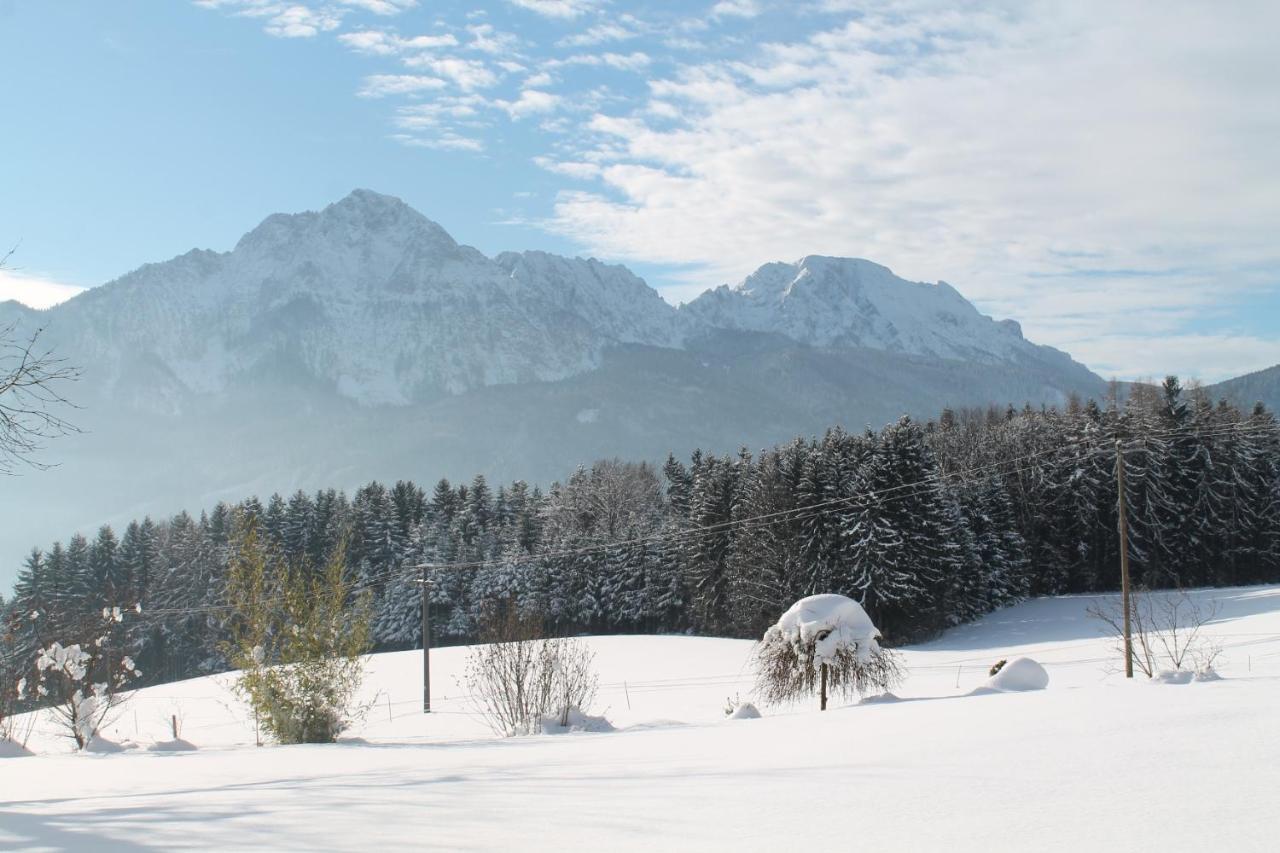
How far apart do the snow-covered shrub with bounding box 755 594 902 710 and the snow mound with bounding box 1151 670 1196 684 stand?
8138 mm

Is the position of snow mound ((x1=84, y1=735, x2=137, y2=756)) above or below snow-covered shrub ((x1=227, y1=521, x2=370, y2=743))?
below

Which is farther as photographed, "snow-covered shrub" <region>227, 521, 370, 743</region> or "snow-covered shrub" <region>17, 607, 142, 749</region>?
"snow-covered shrub" <region>17, 607, 142, 749</region>

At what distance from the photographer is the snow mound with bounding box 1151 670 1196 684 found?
1496 centimetres

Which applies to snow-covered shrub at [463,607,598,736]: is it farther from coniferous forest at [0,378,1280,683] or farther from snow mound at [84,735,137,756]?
coniferous forest at [0,378,1280,683]

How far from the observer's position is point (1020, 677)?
17.2 metres

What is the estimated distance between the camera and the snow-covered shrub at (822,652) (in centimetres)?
2317

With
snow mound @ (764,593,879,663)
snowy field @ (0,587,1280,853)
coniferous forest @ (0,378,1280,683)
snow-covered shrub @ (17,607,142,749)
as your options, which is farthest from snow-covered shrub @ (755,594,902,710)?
coniferous forest @ (0,378,1280,683)

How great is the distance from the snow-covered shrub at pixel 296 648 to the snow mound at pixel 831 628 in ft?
34.5

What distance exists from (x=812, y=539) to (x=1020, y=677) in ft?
113

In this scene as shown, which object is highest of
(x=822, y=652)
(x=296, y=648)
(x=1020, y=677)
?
(x=296, y=648)

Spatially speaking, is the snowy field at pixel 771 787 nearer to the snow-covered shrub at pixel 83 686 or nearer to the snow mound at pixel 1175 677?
the snow mound at pixel 1175 677

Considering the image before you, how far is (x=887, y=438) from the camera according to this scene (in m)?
50.8

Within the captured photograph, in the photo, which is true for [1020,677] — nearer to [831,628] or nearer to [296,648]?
[831,628]

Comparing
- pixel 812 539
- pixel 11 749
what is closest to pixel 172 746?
pixel 11 749
